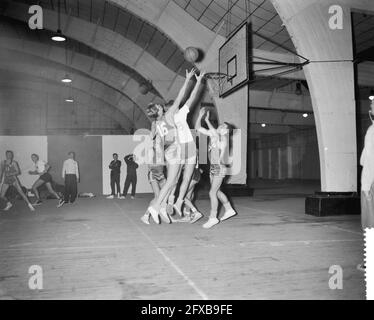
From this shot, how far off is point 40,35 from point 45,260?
1923 centimetres

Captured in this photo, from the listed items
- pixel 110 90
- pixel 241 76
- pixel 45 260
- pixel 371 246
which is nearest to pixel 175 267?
pixel 45 260

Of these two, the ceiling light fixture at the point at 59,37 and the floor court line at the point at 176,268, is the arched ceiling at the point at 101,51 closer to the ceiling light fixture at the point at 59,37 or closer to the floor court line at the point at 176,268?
the ceiling light fixture at the point at 59,37

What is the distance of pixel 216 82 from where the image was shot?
14508 mm

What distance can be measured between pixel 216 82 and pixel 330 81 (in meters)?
6.01

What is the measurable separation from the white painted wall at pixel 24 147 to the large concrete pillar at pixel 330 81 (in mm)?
11986

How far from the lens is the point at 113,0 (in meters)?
14.0

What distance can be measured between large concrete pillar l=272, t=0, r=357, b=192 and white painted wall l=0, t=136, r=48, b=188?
11986 mm

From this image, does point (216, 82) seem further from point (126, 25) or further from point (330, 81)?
point (126, 25)

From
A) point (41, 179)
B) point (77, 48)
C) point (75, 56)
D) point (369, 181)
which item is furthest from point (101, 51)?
point (369, 181)

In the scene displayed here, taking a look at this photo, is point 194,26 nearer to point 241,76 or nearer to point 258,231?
point 241,76

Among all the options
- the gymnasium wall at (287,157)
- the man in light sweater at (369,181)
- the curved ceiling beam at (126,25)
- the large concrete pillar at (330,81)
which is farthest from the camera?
the gymnasium wall at (287,157)

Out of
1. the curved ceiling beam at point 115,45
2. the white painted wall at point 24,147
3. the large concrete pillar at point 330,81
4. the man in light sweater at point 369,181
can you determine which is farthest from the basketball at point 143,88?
the man in light sweater at point 369,181

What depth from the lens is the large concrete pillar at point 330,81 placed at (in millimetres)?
9062

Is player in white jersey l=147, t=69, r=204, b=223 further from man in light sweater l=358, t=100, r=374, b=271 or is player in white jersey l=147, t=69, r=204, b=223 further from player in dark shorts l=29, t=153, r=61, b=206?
player in dark shorts l=29, t=153, r=61, b=206
